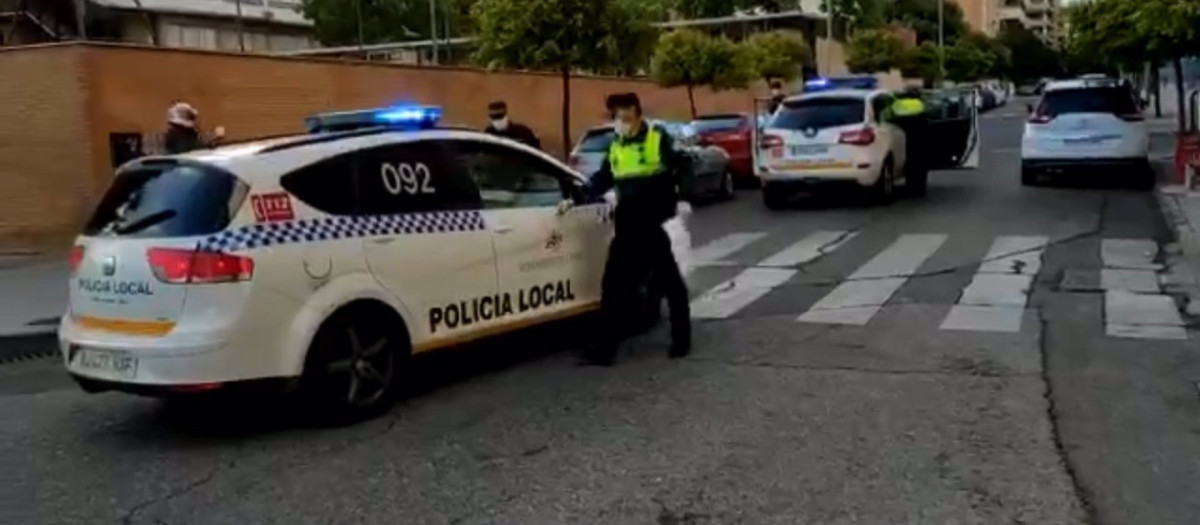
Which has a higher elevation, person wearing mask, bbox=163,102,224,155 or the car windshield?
person wearing mask, bbox=163,102,224,155

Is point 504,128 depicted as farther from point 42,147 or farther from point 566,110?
point 566,110

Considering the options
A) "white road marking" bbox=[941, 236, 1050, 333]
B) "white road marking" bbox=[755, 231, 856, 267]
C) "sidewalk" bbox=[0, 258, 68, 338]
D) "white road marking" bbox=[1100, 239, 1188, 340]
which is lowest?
"white road marking" bbox=[1100, 239, 1188, 340]

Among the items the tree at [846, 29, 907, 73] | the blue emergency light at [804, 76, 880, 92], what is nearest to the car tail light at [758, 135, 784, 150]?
the blue emergency light at [804, 76, 880, 92]

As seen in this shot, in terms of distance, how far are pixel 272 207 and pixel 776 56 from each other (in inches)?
1490

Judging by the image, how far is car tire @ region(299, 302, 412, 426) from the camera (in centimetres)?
673

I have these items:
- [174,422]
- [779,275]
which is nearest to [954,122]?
[779,275]

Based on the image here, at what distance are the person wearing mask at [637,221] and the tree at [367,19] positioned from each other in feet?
161

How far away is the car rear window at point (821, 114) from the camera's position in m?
17.6

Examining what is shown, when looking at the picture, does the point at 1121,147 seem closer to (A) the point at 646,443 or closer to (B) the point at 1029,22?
(A) the point at 646,443

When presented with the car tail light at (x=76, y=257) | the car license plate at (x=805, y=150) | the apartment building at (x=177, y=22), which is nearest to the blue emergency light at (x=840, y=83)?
the car license plate at (x=805, y=150)

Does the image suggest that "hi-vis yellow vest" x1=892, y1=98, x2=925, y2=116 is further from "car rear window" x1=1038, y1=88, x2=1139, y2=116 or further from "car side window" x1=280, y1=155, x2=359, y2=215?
"car side window" x1=280, y1=155, x2=359, y2=215

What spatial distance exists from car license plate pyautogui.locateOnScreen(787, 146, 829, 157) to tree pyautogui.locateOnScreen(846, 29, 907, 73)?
1658 inches

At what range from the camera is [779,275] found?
12.0 metres

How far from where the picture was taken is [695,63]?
3497cm
